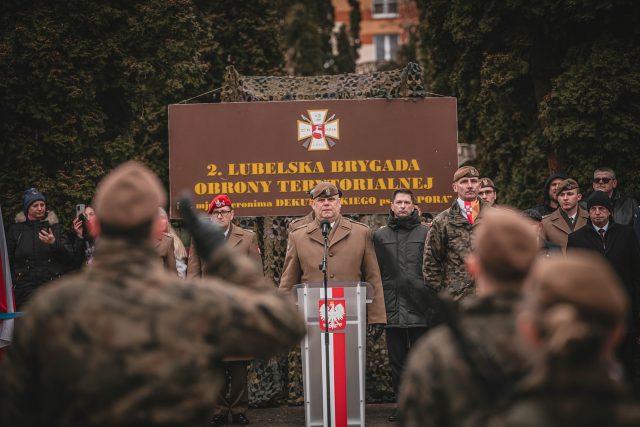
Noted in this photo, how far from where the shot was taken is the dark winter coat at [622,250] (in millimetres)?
9031

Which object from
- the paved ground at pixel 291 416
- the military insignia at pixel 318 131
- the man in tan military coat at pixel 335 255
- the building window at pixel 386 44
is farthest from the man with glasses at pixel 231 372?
the building window at pixel 386 44

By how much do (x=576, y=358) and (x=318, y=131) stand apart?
327 inches

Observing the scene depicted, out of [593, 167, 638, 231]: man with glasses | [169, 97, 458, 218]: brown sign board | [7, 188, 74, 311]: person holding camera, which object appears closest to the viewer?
[593, 167, 638, 231]: man with glasses

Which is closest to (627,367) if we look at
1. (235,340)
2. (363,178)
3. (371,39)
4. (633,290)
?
(633,290)

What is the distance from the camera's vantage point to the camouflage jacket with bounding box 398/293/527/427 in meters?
3.04

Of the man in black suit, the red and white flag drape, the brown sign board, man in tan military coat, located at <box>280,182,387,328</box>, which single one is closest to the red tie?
man in tan military coat, located at <box>280,182,387,328</box>

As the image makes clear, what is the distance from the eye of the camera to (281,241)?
35.7 feet

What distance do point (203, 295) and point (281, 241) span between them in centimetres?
756

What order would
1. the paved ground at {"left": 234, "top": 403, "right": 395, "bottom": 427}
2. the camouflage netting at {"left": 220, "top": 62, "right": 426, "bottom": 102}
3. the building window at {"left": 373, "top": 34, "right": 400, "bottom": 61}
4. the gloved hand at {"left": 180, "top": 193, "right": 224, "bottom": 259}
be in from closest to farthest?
the gloved hand at {"left": 180, "top": 193, "right": 224, "bottom": 259} < the paved ground at {"left": 234, "top": 403, "right": 395, "bottom": 427} < the camouflage netting at {"left": 220, "top": 62, "right": 426, "bottom": 102} < the building window at {"left": 373, "top": 34, "right": 400, "bottom": 61}

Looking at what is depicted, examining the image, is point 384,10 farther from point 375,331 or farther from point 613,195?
point 375,331

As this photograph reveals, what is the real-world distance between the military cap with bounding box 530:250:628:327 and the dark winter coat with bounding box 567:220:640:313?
259 inches

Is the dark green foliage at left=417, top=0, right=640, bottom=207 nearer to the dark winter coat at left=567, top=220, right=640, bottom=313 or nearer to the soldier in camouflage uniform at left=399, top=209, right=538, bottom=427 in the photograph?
the dark winter coat at left=567, top=220, right=640, bottom=313

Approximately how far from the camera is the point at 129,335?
125 inches

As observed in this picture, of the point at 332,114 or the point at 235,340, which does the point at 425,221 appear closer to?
the point at 332,114
